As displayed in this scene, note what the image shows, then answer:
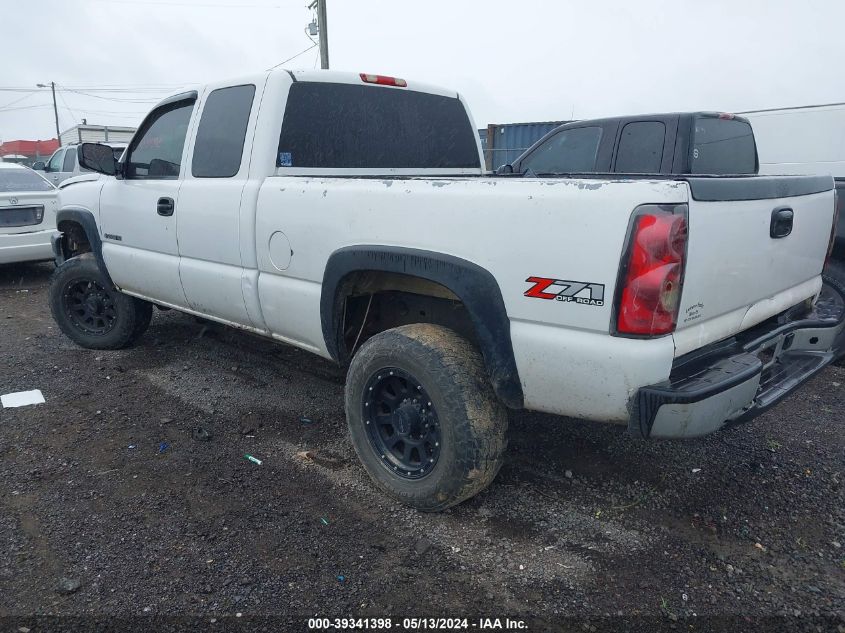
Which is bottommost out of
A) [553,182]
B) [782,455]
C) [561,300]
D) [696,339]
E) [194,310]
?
[782,455]

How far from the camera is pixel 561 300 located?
7.48ft

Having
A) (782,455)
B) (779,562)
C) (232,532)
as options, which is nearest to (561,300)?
(779,562)

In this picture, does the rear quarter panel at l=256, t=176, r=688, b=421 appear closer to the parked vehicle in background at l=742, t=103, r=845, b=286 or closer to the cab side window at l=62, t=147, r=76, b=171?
the parked vehicle in background at l=742, t=103, r=845, b=286

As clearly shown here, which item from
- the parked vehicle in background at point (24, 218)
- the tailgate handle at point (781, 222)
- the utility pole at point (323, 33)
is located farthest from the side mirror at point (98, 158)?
the utility pole at point (323, 33)

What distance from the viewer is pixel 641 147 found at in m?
5.78

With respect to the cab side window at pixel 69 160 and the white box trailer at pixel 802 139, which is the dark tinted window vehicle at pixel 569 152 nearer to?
the white box trailer at pixel 802 139

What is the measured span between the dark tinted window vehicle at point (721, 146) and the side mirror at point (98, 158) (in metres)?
4.82

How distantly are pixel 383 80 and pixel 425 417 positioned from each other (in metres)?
2.40

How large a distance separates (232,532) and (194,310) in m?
1.92

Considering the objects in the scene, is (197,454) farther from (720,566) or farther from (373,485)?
(720,566)

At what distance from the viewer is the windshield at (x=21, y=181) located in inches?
309

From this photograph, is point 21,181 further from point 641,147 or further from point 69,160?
point 641,147

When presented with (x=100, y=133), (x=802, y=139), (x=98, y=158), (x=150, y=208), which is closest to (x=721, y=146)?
(x=802, y=139)

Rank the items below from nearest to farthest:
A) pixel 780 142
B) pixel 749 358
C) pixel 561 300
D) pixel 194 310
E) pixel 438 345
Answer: pixel 561 300, pixel 749 358, pixel 438 345, pixel 194 310, pixel 780 142
